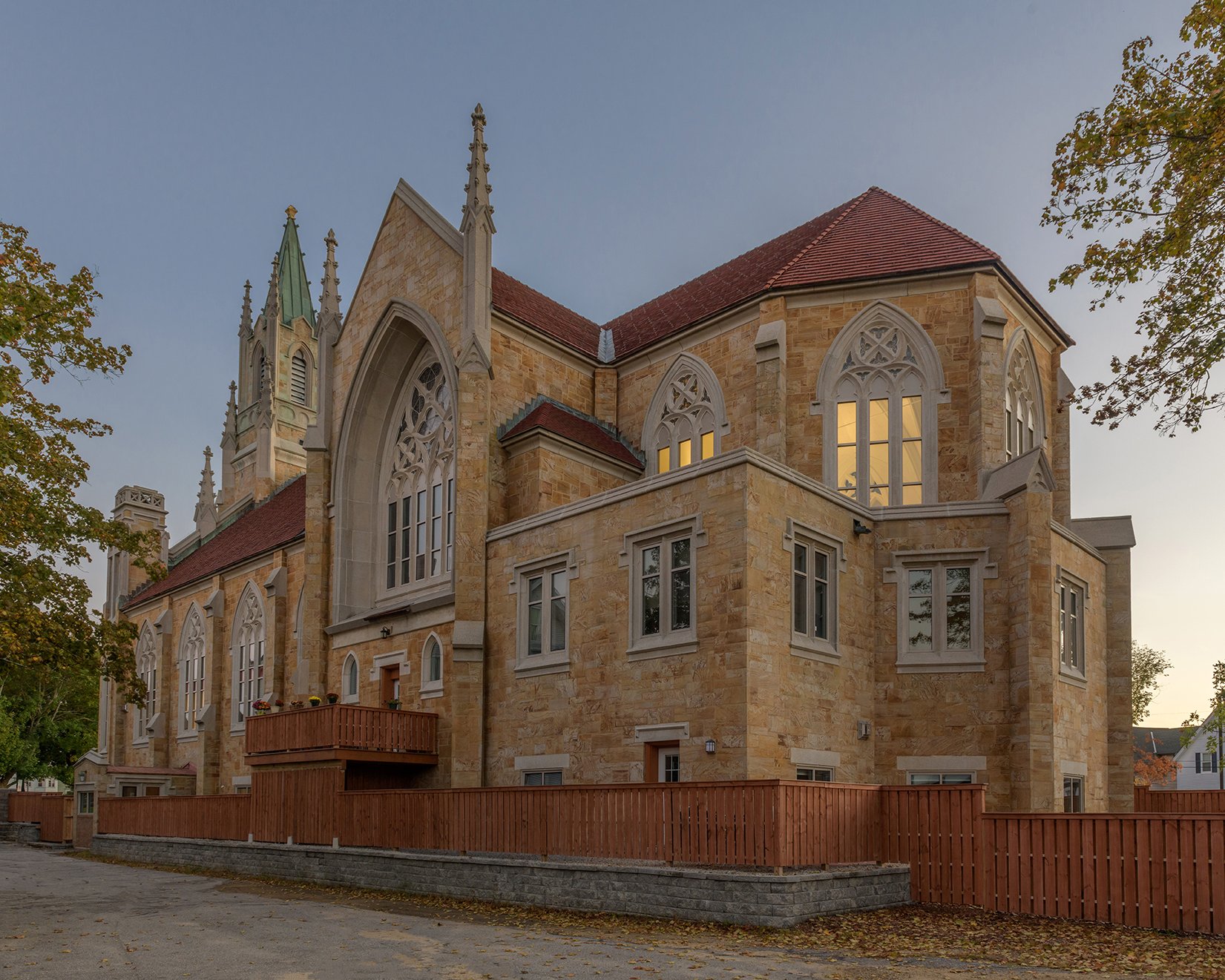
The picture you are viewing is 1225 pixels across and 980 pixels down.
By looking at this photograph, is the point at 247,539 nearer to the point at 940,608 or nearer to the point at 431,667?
the point at 431,667

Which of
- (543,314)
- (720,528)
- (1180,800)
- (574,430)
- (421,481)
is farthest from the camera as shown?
(543,314)

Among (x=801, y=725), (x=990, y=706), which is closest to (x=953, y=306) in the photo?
(x=990, y=706)

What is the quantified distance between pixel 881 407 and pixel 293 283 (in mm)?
46542

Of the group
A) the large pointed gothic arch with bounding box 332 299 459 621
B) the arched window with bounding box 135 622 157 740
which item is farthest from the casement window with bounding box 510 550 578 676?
the arched window with bounding box 135 622 157 740

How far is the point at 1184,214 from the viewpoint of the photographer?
46.7 feet

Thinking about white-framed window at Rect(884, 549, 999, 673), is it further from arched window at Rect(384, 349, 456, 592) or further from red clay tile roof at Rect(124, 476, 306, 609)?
red clay tile roof at Rect(124, 476, 306, 609)

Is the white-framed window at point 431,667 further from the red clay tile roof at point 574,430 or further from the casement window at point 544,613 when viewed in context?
the red clay tile roof at point 574,430

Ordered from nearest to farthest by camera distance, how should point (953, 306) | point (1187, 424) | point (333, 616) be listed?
1. point (1187, 424)
2. point (953, 306)
3. point (333, 616)

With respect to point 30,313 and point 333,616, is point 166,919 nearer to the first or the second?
point 30,313

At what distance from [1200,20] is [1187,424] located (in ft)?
16.9

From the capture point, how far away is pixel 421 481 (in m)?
29.0

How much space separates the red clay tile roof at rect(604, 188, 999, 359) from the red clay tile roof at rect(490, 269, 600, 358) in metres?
0.97

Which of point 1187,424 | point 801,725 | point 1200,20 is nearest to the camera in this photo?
point 1200,20

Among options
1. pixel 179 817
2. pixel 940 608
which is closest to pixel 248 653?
pixel 179 817
